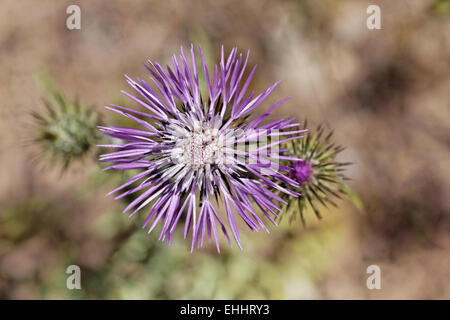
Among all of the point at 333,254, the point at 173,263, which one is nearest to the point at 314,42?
the point at 333,254

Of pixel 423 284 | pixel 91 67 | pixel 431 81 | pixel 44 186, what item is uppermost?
pixel 91 67

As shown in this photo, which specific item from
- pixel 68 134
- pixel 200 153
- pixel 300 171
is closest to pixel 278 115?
pixel 300 171

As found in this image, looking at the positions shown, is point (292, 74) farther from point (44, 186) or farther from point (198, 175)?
point (44, 186)

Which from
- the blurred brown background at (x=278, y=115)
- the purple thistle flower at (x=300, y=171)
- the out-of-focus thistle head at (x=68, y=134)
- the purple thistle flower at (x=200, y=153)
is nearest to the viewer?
the purple thistle flower at (x=200, y=153)

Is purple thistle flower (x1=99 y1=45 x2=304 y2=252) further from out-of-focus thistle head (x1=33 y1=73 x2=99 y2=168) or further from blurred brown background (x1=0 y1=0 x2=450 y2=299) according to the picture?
blurred brown background (x1=0 y1=0 x2=450 y2=299)

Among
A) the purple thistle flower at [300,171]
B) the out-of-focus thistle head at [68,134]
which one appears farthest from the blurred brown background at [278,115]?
the purple thistle flower at [300,171]

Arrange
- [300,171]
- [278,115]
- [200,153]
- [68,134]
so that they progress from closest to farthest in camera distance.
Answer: [200,153] < [300,171] < [68,134] < [278,115]

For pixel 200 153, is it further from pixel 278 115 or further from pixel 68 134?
pixel 278 115

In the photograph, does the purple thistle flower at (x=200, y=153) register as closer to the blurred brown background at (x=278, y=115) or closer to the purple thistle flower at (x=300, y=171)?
the purple thistle flower at (x=300, y=171)
